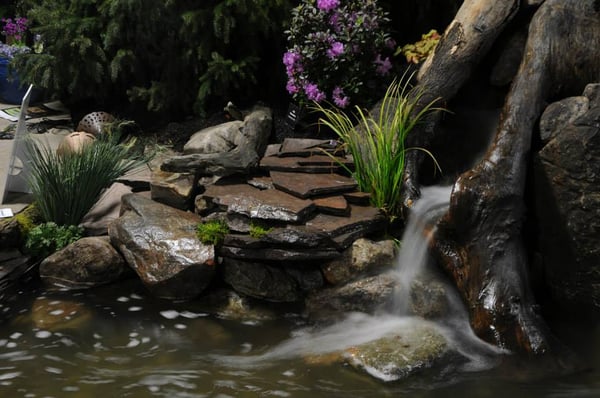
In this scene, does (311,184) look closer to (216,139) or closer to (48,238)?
(216,139)

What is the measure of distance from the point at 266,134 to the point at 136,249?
2190 millimetres

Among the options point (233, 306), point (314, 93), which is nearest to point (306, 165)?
point (314, 93)

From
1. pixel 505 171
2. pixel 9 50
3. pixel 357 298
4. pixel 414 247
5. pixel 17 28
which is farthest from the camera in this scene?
pixel 17 28

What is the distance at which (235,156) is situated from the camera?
574cm

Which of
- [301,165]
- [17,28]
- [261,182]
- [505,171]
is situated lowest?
[261,182]

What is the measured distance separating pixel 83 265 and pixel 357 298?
222 cm

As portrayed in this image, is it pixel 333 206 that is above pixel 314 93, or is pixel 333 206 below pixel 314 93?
below

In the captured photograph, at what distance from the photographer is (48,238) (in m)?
5.43

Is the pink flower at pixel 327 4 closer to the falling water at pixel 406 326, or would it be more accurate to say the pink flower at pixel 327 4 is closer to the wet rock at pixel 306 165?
the wet rock at pixel 306 165

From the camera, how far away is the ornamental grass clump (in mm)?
6145

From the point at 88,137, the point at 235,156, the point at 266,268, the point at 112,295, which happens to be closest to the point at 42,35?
the point at 88,137

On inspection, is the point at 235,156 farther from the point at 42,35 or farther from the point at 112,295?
the point at 42,35

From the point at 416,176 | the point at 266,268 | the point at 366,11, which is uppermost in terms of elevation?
the point at 366,11

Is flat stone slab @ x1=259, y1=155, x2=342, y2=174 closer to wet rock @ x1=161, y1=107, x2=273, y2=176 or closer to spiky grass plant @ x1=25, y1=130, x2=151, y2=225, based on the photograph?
wet rock @ x1=161, y1=107, x2=273, y2=176
